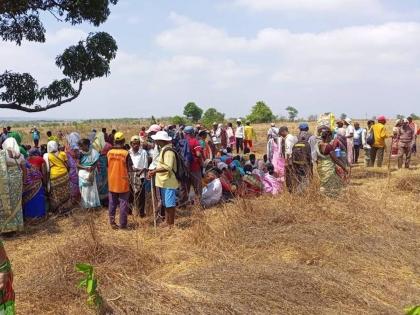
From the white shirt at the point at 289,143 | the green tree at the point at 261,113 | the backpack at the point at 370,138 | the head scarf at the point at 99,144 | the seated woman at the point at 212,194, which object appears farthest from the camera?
the green tree at the point at 261,113

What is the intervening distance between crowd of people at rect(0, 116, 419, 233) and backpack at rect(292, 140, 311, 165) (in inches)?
0.6

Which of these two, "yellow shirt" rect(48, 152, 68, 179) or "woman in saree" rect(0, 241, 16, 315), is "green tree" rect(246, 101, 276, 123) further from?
"woman in saree" rect(0, 241, 16, 315)

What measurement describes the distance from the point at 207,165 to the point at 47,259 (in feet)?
13.3

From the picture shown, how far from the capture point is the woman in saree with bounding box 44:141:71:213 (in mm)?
7363

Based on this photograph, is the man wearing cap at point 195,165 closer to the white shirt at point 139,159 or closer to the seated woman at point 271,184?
the white shirt at point 139,159

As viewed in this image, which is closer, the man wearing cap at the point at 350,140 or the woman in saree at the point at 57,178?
the woman in saree at the point at 57,178

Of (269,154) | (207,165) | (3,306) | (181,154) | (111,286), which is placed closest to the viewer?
(3,306)

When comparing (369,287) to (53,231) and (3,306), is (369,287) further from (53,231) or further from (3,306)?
(53,231)

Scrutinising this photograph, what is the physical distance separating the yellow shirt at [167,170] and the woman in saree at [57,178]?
77.1 inches

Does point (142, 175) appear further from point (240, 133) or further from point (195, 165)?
point (240, 133)

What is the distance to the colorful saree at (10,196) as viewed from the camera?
6281 millimetres

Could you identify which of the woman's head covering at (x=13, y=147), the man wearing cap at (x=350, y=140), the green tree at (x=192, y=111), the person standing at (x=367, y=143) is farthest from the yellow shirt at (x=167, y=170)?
the green tree at (x=192, y=111)

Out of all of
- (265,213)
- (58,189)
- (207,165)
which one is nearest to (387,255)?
(265,213)

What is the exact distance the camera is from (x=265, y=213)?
6.02 m
